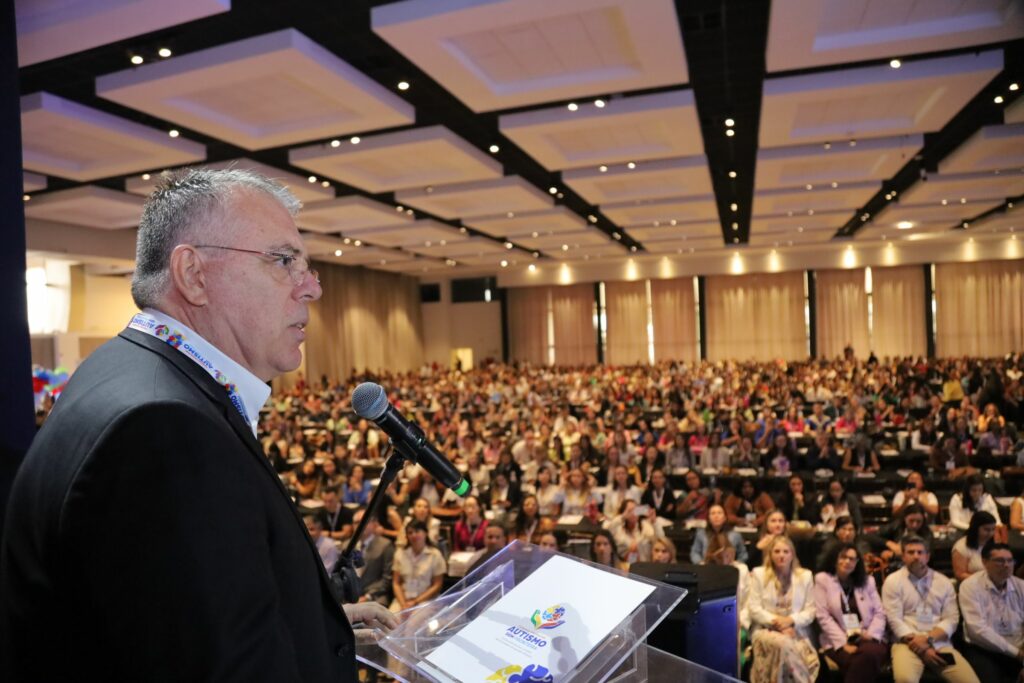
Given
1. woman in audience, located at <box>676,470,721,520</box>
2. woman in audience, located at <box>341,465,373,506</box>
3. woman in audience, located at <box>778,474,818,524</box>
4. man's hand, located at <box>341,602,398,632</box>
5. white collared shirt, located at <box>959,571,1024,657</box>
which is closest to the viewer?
man's hand, located at <box>341,602,398,632</box>

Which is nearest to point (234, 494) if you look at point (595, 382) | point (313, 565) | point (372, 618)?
point (313, 565)

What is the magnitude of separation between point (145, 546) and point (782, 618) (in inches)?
221

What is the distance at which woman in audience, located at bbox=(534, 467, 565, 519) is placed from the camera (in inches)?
355

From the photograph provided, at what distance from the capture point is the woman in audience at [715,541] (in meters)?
6.78

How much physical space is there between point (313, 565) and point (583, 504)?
27.3 ft

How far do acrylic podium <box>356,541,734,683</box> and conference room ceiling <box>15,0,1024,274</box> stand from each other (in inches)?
179

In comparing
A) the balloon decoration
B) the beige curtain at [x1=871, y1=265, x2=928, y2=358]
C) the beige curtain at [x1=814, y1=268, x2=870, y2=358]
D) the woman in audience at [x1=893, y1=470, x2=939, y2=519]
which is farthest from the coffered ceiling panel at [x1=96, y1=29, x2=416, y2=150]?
the beige curtain at [x1=871, y1=265, x2=928, y2=358]

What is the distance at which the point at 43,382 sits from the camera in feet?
47.8

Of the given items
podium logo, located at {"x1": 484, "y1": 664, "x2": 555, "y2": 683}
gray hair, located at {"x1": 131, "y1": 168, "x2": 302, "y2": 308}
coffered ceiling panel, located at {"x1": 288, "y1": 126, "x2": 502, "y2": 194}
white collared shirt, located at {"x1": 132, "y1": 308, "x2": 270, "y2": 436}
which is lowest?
podium logo, located at {"x1": 484, "y1": 664, "x2": 555, "y2": 683}

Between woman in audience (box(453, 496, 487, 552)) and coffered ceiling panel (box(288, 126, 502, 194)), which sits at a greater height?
coffered ceiling panel (box(288, 126, 502, 194))

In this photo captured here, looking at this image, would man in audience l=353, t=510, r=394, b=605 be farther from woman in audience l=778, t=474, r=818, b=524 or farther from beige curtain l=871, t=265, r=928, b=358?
beige curtain l=871, t=265, r=928, b=358

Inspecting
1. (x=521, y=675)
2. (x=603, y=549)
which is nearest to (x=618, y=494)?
(x=603, y=549)

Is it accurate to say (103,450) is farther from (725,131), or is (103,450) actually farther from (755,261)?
(755,261)

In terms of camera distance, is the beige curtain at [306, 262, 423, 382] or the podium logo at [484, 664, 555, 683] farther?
the beige curtain at [306, 262, 423, 382]
